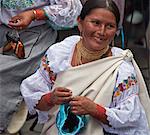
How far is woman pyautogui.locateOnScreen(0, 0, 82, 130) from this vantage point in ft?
7.08

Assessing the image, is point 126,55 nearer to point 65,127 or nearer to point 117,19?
point 117,19

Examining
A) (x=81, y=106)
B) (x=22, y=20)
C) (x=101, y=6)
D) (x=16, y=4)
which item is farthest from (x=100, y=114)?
(x=16, y=4)

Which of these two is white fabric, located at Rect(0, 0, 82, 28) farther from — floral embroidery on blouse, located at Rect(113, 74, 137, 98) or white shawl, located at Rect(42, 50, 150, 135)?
floral embroidery on blouse, located at Rect(113, 74, 137, 98)

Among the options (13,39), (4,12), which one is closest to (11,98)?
(13,39)

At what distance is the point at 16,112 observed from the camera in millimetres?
2215

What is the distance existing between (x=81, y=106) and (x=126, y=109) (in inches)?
7.2

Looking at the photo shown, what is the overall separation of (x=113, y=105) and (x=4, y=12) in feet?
2.73

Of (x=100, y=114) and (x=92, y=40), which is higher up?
(x=92, y=40)

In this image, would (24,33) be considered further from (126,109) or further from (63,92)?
(126,109)

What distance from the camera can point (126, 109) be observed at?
5.74ft

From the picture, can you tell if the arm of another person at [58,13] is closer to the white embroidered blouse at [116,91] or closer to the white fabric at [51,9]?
the white fabric at [51,9]

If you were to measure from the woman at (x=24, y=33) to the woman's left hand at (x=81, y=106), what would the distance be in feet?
1.74

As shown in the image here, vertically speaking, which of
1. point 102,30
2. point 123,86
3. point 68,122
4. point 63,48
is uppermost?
point 102,30

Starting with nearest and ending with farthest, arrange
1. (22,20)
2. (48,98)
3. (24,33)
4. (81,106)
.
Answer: (81,106), (48,98), (22,20), (24,33)
